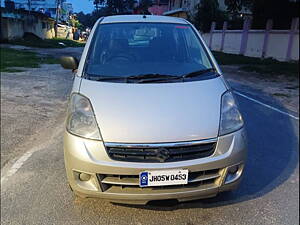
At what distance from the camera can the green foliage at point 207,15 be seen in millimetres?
26609

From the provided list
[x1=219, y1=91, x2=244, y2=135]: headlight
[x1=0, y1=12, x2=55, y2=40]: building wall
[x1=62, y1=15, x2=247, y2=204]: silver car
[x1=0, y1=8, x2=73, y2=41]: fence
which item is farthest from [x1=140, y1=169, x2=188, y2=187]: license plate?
[x1=0, y1=12, x2=55, y2=40]: building wall

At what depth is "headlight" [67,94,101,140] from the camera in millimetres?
2316

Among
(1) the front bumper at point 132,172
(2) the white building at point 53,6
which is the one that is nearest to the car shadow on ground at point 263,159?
(1) the front bumper at point 132,172

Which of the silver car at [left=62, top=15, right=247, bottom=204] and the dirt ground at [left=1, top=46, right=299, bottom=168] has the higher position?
the silver car at [left=62, top=15, right=247, bottom=204]

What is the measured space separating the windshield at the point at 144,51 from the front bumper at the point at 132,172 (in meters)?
0.90

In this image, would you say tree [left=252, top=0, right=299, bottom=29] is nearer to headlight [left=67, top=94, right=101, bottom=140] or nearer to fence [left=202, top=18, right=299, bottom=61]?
fence [left=202, top=18, right=299, bottom=61]

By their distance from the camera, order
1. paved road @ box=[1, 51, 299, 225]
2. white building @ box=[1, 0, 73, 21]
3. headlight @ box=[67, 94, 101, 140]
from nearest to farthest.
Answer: headlight @ box=[67, 94, 101, 140] → paved road @ box=[1, 51, 299, 225] → white building @ box=[1, 0, 73, 21]

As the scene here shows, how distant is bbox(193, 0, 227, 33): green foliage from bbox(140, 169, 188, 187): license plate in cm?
2583

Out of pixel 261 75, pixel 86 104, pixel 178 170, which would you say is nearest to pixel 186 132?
pixel 178 170

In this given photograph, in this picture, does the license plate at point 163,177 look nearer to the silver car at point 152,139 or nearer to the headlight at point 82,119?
the silver car at point 152,139

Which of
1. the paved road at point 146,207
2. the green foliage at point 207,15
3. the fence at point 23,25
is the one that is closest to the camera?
the paved road at point 146,207

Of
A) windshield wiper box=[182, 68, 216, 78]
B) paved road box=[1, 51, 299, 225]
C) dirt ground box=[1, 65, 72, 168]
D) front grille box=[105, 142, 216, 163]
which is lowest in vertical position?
dirt ground box=[1, 65, 72, 168]

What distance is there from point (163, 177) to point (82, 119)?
792mm

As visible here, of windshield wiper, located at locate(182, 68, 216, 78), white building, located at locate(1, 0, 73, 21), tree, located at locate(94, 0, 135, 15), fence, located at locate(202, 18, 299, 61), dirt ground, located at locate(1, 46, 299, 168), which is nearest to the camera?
windshield wiper, located at locate(182, 68, 216, 78)
